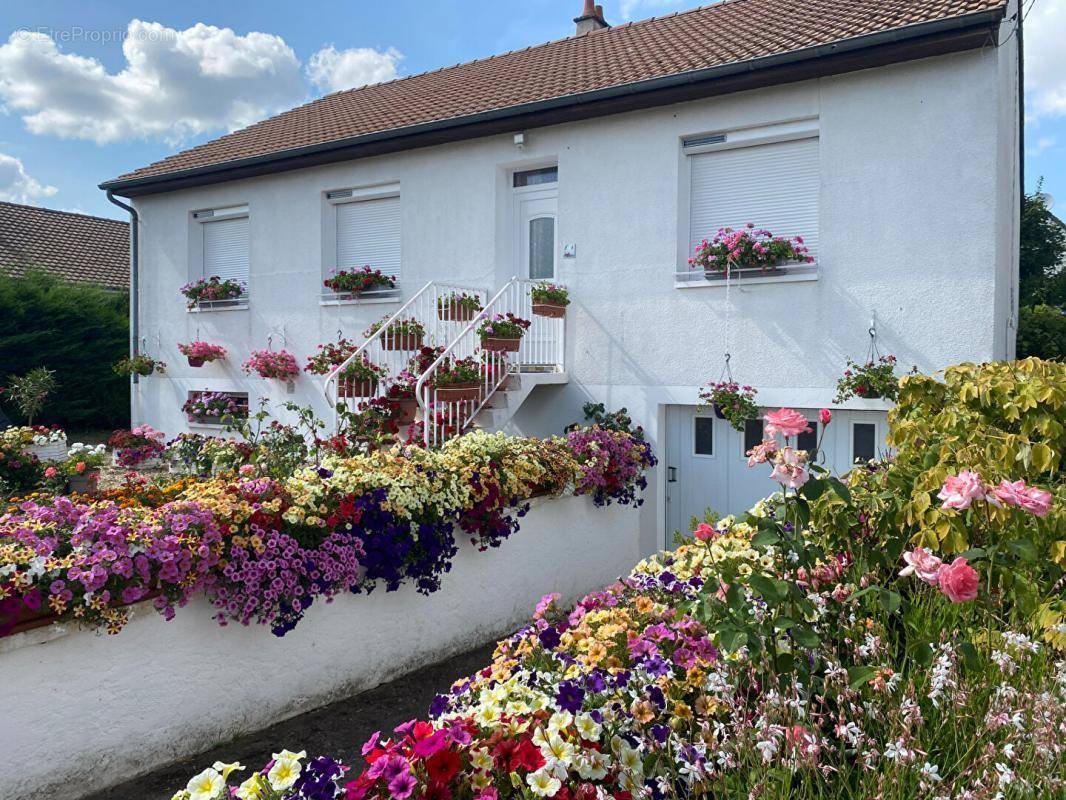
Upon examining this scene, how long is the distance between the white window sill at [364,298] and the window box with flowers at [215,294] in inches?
61.5

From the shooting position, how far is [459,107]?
376 inches

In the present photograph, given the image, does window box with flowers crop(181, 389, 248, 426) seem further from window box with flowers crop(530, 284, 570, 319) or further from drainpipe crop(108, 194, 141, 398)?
window box with flowers crop(530, 284, 570, 319)

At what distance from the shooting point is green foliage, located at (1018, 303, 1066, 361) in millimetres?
12266

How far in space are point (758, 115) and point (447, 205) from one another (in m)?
3.70

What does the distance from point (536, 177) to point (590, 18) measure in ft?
17.2

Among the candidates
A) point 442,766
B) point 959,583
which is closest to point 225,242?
point 442,766

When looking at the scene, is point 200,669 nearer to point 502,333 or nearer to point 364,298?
point 502,333

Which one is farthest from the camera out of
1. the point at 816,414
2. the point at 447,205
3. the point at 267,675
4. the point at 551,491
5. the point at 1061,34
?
the point at 447,205

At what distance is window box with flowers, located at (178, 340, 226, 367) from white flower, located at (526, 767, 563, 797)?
10111 mm

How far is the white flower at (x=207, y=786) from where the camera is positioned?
5.98 feet

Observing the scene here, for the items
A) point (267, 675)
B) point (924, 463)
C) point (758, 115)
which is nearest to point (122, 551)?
point (267, 675)

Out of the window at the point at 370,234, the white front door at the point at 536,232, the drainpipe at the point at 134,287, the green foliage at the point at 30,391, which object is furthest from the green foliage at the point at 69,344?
the white front door at the point at 536,232

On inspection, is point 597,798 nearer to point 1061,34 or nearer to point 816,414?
point 816,414

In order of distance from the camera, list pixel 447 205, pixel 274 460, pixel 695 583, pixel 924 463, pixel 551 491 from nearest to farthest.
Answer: pixel 695 583 → pixel 924 463 → pixel 274 460 → pixel 551 491 → pixel 447 205
